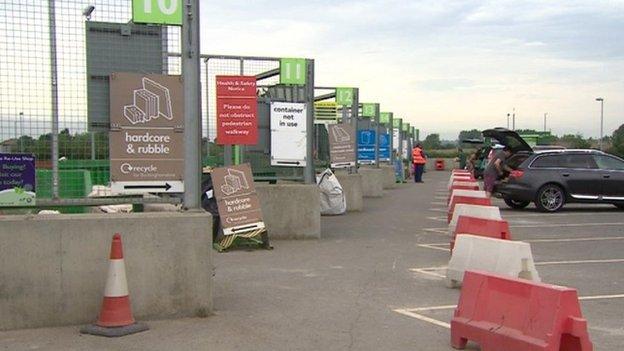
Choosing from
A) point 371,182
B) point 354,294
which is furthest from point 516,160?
point 354,294

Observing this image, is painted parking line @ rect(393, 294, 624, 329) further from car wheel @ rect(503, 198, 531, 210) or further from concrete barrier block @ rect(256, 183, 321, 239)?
car wheel @ rect(503, 198, 531, 210)

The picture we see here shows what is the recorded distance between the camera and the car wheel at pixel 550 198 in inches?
716

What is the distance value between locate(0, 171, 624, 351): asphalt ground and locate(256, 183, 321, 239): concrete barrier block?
A: 0.31m

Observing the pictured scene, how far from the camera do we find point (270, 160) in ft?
41.1

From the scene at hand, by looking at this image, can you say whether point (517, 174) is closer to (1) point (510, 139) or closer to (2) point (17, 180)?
(1) point (510, 139)

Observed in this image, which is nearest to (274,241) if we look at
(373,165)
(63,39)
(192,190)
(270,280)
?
(270,280)

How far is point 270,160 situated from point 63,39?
19.8ft

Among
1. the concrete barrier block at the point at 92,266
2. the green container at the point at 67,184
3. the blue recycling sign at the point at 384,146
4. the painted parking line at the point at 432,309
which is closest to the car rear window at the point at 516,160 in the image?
the blue recycling sign at the point at 384,146

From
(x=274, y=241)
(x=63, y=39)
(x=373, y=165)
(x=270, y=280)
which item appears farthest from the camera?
(x=373, y=165)

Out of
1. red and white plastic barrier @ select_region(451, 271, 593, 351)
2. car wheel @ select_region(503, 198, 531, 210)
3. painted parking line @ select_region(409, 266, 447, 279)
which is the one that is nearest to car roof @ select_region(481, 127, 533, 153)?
car wheel @ select_region(503, 198, 531, 210)

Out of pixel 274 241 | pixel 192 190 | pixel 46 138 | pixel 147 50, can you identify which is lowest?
pixel 274 241

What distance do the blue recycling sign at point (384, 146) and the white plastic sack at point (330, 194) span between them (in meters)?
9.23

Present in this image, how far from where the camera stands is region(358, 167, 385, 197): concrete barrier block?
22984mm

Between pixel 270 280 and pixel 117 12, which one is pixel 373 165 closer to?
pixel 270 280
